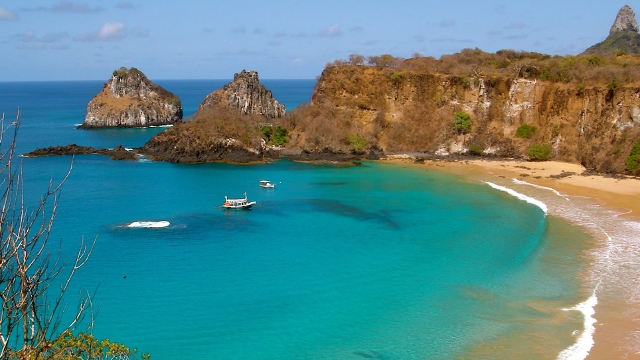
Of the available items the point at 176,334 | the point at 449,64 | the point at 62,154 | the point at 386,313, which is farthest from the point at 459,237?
the point at 62,154

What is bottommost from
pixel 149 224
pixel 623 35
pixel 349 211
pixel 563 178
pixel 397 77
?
pixel 149 224

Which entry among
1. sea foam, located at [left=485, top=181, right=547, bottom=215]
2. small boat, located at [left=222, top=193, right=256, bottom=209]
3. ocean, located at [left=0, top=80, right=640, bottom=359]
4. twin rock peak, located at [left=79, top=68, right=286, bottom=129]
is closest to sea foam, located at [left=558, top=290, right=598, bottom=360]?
ocean, located at [left=0, top=80, right=640, bottom=359]

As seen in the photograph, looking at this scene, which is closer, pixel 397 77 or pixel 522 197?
pixel 522 197

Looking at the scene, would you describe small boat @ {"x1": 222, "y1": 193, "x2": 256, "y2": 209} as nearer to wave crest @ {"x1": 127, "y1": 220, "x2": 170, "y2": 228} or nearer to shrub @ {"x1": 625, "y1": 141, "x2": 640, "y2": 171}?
wave crest @ {"x1": 127, "y1": 220, "x2": 170, "y2": 228}

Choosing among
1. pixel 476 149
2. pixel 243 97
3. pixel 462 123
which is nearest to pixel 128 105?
pixel 243 97

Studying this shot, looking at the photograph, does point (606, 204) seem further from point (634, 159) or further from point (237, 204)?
point (237, 204)

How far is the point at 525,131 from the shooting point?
193 feet

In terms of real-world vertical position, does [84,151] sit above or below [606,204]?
below

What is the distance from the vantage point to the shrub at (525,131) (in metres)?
58.7

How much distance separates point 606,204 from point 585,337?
71.8ft

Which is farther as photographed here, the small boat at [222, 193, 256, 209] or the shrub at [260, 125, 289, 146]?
the shrub at [260, 125, 289, 146]

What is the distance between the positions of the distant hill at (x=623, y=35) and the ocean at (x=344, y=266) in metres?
83.5

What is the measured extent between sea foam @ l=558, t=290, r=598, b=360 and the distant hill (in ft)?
344

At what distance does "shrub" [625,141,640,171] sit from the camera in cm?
4631
